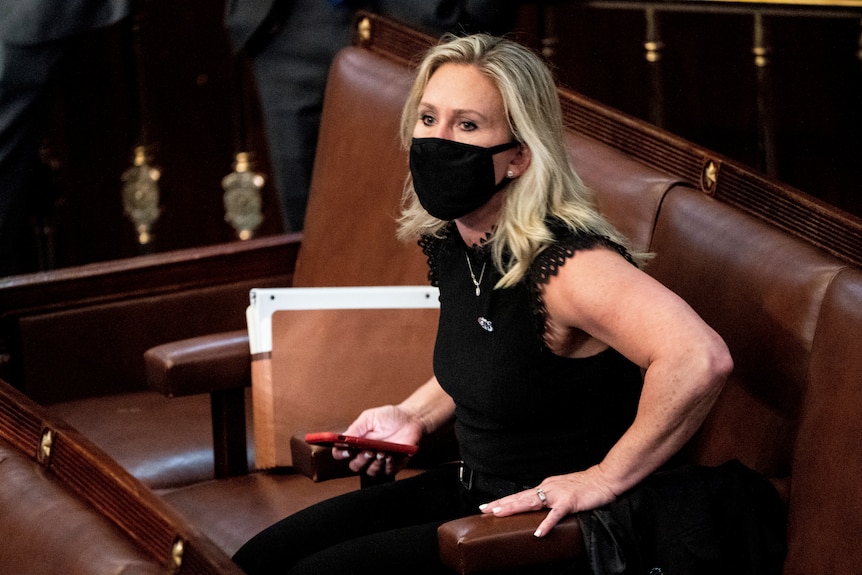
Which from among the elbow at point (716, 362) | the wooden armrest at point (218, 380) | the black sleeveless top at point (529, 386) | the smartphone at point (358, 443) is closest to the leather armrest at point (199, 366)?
the wooden armrest at point (218, 380)

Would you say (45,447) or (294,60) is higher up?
(294,60)

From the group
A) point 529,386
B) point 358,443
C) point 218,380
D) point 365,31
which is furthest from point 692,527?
point 365,31

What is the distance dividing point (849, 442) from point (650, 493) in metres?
0.25

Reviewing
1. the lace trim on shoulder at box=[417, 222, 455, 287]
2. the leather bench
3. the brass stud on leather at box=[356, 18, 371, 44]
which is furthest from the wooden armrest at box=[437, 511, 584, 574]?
the brass stud on leather at box=[356, 18, 371, 44]

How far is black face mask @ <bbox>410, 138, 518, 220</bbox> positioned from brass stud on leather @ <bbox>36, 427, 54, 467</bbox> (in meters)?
0.60

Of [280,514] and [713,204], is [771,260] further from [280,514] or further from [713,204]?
[280,514]

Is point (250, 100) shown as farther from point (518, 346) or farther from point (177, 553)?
point (177, 553)

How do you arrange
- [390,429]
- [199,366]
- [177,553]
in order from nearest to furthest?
[177,553]
[390,429]
[199,366]

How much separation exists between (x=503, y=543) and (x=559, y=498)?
0.12 metres

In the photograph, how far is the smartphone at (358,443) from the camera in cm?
185

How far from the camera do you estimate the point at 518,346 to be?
5.74ft

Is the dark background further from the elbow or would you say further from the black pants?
the elbow

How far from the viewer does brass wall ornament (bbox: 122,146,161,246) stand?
4.18 m

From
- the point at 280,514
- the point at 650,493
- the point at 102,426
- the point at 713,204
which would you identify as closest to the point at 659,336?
the point at 650,493
